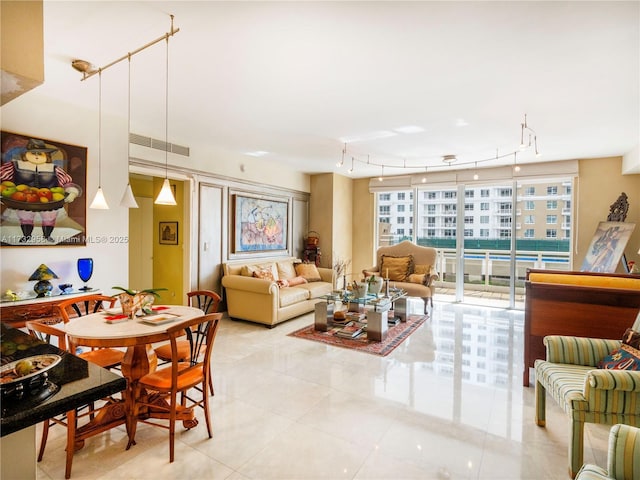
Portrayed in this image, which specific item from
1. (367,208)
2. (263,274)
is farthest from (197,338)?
(367,208)

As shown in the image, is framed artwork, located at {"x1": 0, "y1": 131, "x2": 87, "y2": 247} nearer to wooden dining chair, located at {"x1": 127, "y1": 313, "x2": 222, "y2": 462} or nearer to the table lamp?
the table lamp

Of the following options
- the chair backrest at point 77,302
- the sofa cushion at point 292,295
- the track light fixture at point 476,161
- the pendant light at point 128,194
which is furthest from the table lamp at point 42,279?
the track light fixture at point 476,161

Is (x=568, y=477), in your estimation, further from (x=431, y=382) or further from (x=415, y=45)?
(x=415, y=45)

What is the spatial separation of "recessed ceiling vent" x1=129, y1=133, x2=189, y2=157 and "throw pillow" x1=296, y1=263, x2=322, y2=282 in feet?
9.37

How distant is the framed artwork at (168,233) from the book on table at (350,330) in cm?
312

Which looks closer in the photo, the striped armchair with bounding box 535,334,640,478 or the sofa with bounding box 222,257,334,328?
the striped armchair with bounding box 535,334,640,478

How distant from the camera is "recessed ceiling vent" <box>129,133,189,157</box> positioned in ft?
13.7

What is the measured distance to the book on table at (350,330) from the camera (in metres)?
4.37

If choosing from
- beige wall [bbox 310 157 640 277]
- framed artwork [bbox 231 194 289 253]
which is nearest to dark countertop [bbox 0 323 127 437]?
framed artwork [bbox 231 194 289 253]

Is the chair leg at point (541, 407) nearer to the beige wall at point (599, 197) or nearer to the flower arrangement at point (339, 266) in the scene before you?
the beige wall at point (599, 197)

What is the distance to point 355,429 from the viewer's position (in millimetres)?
2379

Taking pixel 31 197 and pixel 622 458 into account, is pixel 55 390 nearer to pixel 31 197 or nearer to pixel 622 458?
pixel 622 458

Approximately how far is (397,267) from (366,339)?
2264 millimetres

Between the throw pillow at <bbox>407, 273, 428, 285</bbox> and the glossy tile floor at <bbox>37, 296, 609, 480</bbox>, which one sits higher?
the throw pillow at <bbox>407, 273, 428, 285</bbox>
